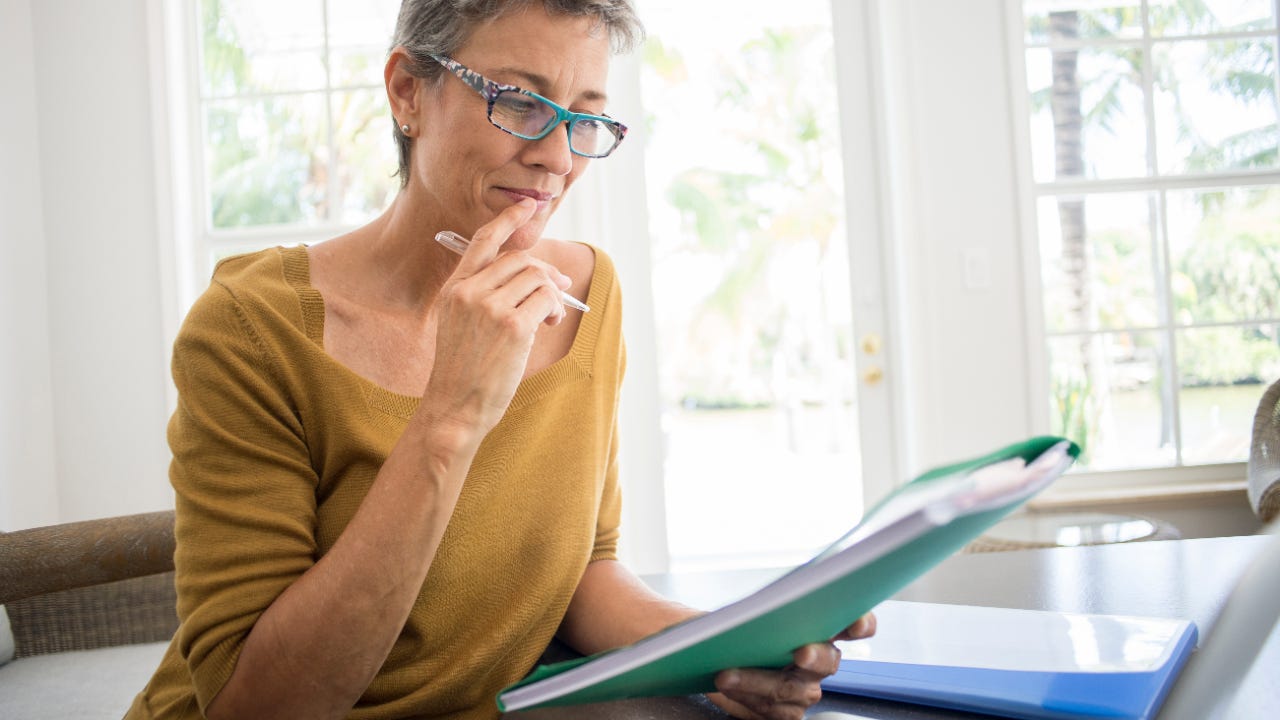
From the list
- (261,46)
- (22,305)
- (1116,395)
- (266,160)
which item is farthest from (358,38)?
(1116,395)

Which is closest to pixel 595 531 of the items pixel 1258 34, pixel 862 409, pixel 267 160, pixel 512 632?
pixel 512 632

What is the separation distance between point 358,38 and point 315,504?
2.79 m

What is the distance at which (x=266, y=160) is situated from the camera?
3414mm

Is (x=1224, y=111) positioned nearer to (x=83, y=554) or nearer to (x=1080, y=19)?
(x=1080, y=19)

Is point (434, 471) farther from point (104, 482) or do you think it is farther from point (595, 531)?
point (104, 482)

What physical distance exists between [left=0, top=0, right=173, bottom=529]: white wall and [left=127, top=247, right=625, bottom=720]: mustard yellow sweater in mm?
2542

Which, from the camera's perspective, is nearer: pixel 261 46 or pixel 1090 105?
pixel 1090 105

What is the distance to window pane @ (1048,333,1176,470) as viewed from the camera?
10.8 ft

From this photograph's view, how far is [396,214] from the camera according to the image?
1084 mm

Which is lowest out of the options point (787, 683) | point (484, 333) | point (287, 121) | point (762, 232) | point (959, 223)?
point (787, 683)

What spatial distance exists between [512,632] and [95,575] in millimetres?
682

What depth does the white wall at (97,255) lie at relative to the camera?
327 cm

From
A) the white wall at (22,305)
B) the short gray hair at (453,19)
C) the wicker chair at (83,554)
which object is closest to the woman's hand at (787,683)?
the short gray hair at (453,19)

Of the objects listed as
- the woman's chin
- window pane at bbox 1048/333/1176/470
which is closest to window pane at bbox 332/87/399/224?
window pane at bbox 1048/333/1176/470
